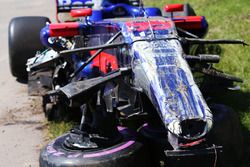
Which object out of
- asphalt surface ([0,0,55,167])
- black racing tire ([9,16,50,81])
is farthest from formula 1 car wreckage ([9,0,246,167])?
black racing tire ([9,16,50,81])

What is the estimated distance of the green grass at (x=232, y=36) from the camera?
21.7 ft

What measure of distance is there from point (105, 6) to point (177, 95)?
2.91m

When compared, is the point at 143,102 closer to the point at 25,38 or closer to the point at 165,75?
the point at 165,75

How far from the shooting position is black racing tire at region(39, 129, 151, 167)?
15.1ft

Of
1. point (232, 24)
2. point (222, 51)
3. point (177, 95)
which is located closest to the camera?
point (177, 95)

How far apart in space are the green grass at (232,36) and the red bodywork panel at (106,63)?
1072 millimetres

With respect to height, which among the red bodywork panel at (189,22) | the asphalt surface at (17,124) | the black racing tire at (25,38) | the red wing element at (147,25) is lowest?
the asphalt surface at (17,124)

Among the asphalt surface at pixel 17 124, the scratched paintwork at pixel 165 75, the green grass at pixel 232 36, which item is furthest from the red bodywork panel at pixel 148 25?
the asphalt surface at pixel 17 124

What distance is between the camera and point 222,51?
29.3 ft

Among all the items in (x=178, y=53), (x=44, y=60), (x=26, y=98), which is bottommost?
(x=26, y=98)

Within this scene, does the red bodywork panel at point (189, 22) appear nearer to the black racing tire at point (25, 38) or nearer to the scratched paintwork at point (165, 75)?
the scratched paintwork at point (165, 75)

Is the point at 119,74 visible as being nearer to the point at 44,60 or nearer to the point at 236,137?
the point at 236,137

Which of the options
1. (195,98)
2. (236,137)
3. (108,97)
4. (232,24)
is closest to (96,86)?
(108,97)

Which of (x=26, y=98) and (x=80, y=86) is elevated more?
(x=80, y=86)
